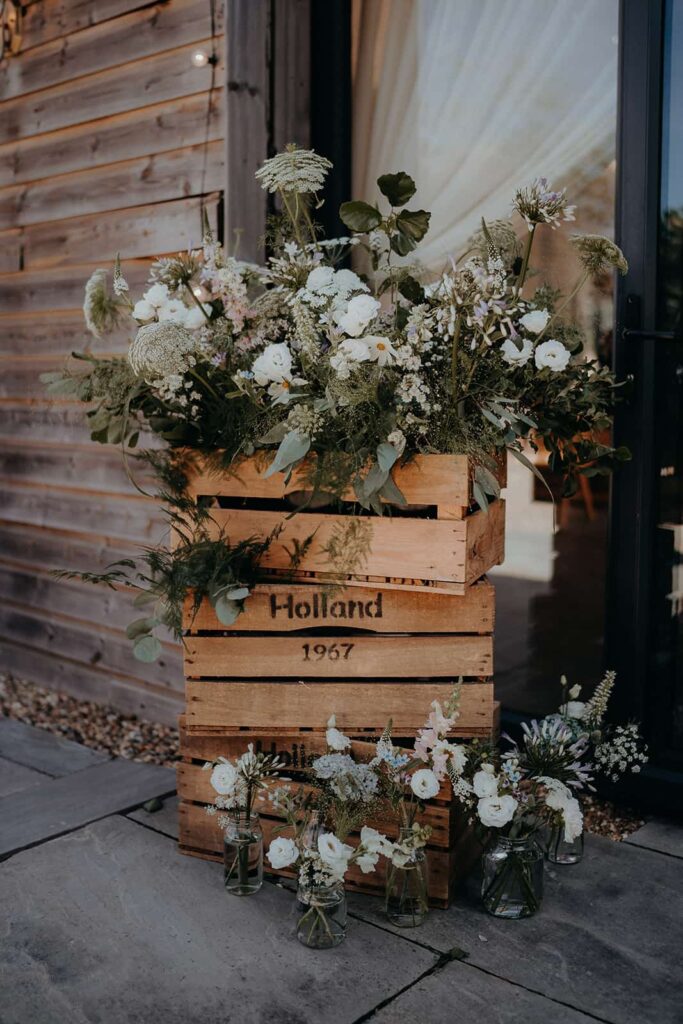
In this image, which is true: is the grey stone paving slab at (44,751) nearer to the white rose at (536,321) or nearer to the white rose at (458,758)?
the white rose at (458,758)

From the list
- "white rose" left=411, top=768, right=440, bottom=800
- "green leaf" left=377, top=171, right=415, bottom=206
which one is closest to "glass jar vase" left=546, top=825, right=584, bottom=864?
"white rose" left=411, top=768, right=440, bottom=800

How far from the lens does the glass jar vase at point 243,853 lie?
2.32m

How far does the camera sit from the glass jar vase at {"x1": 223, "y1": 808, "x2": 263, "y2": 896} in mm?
2324

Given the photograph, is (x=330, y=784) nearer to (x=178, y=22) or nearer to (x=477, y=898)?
(x=477, y=898)

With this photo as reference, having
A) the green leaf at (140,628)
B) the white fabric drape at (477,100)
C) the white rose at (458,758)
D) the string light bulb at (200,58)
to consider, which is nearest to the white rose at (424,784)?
the white rose at (458,758)

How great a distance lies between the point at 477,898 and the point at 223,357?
4.63 feet

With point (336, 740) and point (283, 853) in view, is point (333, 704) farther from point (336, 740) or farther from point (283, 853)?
point (283, 853)

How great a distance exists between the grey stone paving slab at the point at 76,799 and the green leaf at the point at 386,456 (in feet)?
4.54

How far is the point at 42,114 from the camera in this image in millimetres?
3863

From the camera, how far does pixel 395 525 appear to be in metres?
2.26

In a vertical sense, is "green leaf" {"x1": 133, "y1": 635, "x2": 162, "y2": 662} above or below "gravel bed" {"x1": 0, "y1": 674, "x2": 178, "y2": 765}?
above

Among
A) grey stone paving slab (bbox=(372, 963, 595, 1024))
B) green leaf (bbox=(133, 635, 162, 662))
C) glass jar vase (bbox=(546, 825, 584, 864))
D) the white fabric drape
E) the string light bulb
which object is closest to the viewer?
grey stone paving slab (bbox=(372, 963, 595, 1024))

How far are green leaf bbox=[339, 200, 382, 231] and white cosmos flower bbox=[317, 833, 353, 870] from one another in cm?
136

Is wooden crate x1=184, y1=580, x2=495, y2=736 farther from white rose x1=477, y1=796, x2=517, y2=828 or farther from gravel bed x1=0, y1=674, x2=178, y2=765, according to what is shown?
gravel bed x1=0, y1=674, x2=178, y2=765
